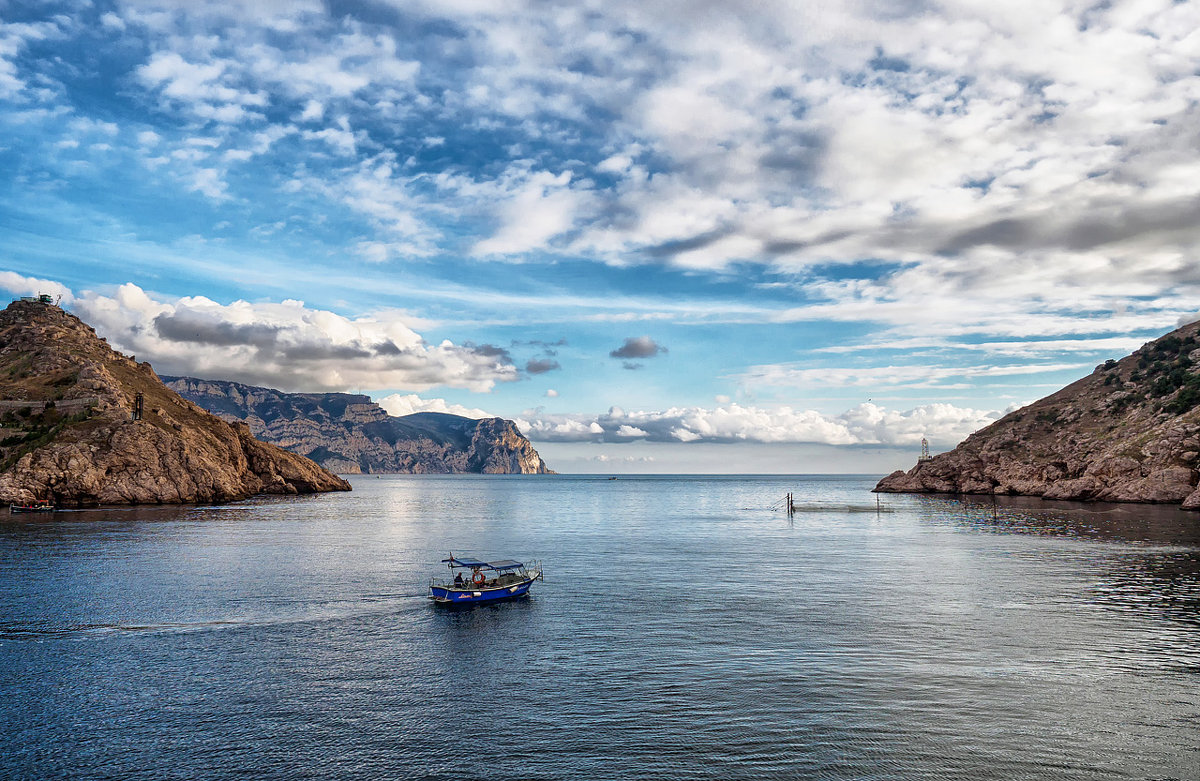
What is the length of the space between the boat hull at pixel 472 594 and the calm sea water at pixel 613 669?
1.77 metres

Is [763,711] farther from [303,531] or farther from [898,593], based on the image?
[303,531]

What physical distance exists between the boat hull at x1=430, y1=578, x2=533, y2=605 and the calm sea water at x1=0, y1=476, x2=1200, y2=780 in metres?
1.77

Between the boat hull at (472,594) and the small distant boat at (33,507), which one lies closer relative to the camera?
the boat hull at (472,594)

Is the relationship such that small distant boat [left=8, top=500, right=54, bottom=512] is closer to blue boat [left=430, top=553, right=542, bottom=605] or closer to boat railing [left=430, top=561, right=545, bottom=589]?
boat railing [left=430, top=561, right=545, bottom=589]

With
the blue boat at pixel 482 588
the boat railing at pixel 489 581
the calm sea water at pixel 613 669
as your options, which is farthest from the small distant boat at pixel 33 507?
the blue boat at pixel 482 588

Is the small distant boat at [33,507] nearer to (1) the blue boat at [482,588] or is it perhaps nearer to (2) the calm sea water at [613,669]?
(2) the calm sea water at [613,669]

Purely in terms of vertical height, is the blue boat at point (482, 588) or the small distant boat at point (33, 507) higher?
the small distant boat at point (33, 507)

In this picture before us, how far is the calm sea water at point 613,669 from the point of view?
31797 mm

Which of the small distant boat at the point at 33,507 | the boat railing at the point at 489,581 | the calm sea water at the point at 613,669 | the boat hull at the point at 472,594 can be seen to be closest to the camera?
the calm sea water at the point at 613,669

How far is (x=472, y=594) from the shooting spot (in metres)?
67.4

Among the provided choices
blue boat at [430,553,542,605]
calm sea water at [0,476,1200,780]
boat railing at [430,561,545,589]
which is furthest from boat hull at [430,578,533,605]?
calm sea water at [0,476,1200,780]

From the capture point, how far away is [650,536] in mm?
131750

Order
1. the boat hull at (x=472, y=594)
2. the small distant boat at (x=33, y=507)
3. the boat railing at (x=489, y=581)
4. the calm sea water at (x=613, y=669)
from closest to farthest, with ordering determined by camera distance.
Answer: the calm sea water at (x=613, y=669) < the boat hull at (x=472, y=594) < the boat railing at (x=489, y=581) < the small distant boat at (x=33, y=507)

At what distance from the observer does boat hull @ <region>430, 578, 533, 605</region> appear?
2633 inches
